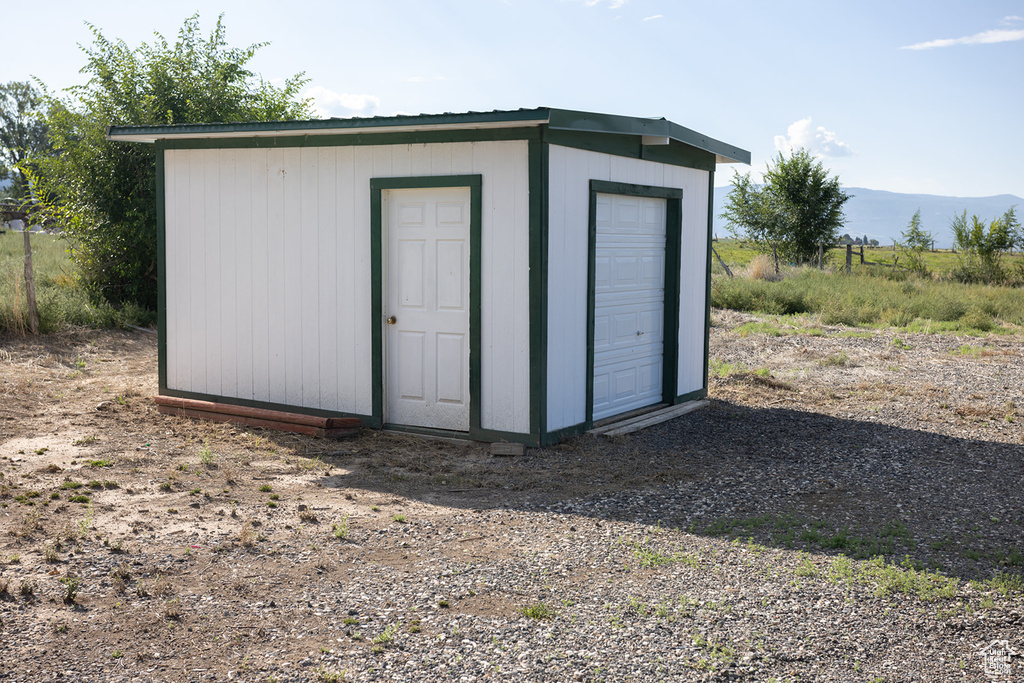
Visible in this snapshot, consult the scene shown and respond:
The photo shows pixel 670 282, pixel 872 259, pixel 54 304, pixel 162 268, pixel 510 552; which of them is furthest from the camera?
pixel 872 259

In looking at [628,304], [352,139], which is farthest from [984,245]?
[352,139]

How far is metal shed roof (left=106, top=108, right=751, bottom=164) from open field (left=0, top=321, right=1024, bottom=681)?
2.62 m

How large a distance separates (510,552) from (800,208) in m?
28.0

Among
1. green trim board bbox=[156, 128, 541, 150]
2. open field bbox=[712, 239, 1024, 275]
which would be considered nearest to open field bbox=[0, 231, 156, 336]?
green trim board bbox=[156, 128, 541, 150]

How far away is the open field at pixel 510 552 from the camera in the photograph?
3.78 m

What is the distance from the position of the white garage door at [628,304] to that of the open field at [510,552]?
0.58m

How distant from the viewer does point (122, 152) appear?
1524cm

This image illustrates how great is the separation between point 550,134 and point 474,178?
0.74m

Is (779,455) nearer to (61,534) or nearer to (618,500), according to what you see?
(618,500)

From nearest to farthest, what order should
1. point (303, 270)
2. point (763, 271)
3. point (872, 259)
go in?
1. point (303, 270)
2. point (763, 271)
3. point (872, 259)

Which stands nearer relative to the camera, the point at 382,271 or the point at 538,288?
the point at 538,288

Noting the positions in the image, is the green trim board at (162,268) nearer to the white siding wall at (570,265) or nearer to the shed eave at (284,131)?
the shed eave at (284,131)

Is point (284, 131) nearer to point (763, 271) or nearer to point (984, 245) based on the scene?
point (763, 271)

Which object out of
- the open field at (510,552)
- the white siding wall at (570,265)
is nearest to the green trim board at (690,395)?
the open field at (510,552)
